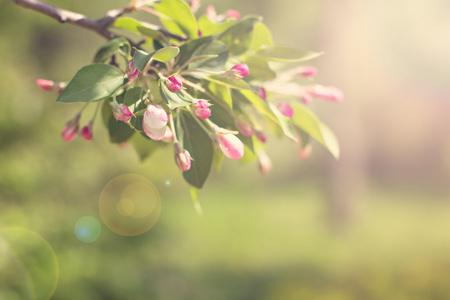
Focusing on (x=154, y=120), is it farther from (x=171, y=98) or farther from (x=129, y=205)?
(x=129, y=205)

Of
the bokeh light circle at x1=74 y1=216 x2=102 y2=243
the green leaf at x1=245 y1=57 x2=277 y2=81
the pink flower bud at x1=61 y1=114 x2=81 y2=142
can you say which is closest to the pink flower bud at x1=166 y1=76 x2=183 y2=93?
the green leaf at x1=245 y1=57 x2=277 y2=81

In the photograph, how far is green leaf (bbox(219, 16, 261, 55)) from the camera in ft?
2.73

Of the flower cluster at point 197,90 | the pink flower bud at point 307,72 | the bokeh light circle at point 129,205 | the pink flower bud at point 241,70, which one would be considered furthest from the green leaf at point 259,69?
the bokeh light circle at point 129,205

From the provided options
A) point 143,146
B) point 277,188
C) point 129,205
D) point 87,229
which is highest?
point 143,146

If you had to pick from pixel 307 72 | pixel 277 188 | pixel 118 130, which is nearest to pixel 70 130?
pixel 118 130

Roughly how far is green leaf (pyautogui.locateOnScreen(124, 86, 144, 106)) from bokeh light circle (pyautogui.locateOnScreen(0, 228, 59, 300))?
2.32 metres

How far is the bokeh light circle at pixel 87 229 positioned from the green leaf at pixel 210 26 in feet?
9.67

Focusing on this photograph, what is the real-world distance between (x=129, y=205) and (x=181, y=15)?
5195 mm

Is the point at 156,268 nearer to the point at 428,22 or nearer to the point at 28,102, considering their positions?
the point at 28,102

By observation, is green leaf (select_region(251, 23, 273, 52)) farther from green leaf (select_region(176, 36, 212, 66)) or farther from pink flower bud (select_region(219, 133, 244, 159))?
pink flower bud (select_region(219, 133, 244, 159))

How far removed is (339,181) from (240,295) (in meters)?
4.02

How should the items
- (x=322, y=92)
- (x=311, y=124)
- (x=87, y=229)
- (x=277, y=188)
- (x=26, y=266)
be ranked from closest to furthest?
(x=311, y=124), (x=322, y=92), (x=26, y=266), (x=87, y=229), (x=277, y=188)

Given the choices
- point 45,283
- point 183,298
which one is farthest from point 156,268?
point 45,283

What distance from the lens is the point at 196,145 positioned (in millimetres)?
767
